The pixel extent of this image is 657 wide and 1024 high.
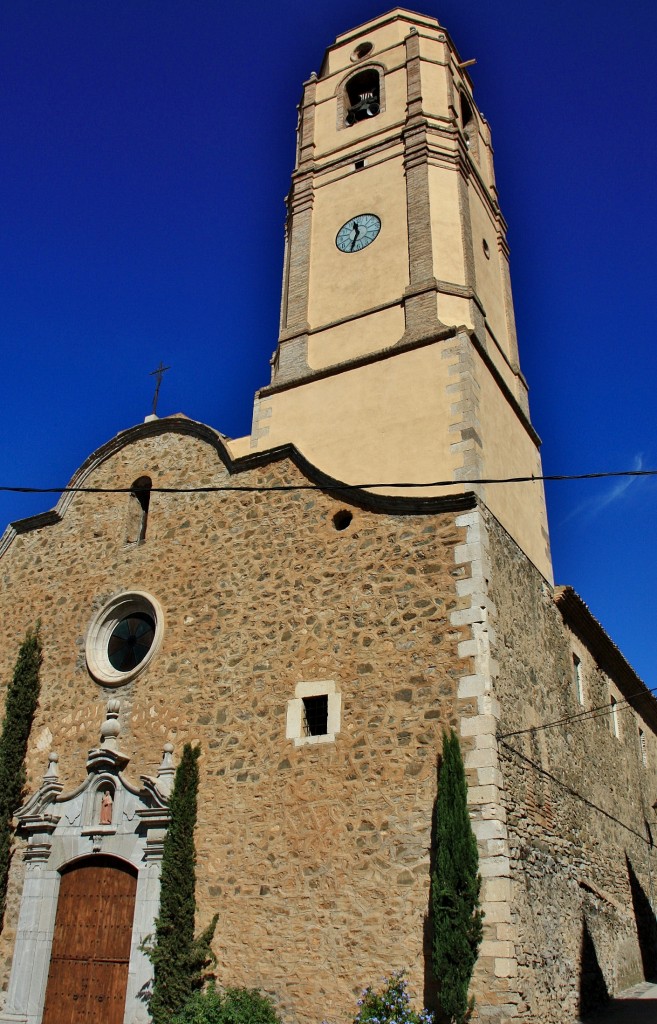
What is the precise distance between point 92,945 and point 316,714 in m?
4.09

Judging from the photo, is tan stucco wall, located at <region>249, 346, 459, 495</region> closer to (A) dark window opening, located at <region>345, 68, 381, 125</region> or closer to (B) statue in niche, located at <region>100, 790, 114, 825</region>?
(B) statue in niche, located at <region>100, 790, 114, 825</region>

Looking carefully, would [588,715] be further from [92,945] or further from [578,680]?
[92,945]

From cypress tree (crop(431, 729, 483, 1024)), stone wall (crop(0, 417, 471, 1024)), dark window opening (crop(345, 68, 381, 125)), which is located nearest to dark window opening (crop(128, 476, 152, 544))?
stone wall (crop(0, 417, 471, 1024))

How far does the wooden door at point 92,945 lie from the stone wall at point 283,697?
3.28ft

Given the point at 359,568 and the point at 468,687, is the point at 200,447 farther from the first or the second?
the point at 468,687

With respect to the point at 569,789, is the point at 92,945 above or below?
below

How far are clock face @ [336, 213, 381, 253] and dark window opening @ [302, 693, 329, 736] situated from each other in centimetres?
835

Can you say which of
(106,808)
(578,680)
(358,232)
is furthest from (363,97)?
(106,808)

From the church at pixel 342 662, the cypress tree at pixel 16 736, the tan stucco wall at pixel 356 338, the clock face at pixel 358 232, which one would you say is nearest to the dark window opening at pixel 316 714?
the church at pixel 342 662

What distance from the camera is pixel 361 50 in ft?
59.4

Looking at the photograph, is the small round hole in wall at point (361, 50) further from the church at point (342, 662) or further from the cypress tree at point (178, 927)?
the cypress tree at point (178, 927)

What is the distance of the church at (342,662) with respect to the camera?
951 cm

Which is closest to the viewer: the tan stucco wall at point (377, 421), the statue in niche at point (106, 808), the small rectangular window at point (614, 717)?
the statue in niche at point (106, 808)

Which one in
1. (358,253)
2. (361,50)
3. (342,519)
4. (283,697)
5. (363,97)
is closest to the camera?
(283,697)
